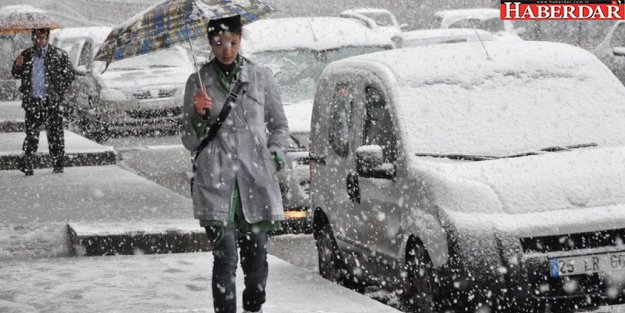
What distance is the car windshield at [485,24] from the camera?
32.1 meters

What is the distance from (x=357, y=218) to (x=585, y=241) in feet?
5.61

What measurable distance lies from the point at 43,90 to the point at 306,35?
318cm

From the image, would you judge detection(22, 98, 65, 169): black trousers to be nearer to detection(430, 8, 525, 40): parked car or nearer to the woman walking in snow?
the woman walking in snow

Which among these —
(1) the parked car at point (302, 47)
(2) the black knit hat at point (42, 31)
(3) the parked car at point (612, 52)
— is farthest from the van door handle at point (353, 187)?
(3) the parked car at point (612, 52)

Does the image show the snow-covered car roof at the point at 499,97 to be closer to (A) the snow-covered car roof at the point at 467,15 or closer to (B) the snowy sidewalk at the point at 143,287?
(B) the snowy sidewalk at the point at 143,287

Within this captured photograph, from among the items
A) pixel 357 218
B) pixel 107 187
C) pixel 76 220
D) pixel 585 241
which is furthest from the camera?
pixel 107 187

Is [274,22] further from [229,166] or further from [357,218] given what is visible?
[229,166]

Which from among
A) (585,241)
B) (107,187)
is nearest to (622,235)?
(585,241)

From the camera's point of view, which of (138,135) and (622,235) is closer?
(622,235)

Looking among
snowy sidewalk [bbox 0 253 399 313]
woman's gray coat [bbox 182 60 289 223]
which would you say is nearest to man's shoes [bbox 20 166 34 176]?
snowy sidewalk [bbox 0 253 399 313]

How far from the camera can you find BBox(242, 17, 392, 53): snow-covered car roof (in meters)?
14.2

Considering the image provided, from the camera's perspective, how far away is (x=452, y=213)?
6824 mm

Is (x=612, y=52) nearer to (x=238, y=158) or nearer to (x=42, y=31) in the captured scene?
(x=42, y=31)

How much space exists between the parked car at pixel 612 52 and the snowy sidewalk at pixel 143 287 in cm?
1418
